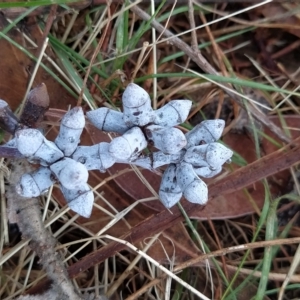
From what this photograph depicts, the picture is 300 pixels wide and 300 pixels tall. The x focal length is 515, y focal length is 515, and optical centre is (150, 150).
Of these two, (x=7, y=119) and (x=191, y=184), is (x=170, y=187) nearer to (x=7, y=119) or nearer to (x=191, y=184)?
(x=191, y=184)

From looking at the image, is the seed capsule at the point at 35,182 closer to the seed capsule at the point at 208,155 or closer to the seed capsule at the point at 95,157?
the seed capsule at the point at 95,157

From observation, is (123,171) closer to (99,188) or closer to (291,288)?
(99,188)

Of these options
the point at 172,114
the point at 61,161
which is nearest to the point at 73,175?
the point at 61,161

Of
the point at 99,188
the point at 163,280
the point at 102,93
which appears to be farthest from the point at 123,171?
the point at 163,280

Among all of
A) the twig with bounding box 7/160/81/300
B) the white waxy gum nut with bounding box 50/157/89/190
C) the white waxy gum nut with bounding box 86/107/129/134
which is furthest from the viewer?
the twig with bounding box 7/160/81/300

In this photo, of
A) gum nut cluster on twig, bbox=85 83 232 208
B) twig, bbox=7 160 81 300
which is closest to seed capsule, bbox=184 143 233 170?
gum nut cluster on twig, bbox=85 83 232 208

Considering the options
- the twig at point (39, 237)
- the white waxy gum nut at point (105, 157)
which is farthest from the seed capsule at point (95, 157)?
the twig at point (39, 237)

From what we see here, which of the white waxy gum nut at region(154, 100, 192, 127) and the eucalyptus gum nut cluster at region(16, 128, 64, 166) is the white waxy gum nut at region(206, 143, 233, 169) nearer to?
the white waxy gum nut at region(154, 100, 192, 127)
